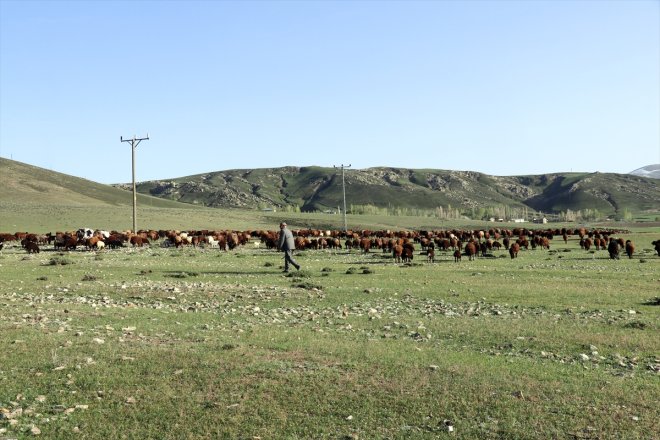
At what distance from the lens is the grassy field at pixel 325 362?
773 centimetres

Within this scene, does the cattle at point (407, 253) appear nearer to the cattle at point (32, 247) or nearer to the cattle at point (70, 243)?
the cattle at point (32, 247)

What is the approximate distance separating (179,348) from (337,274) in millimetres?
15839

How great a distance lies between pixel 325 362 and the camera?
1048 cm

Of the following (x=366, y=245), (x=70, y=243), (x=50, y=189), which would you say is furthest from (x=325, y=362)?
(x=50, y=189)

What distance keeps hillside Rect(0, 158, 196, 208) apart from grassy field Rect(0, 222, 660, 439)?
334 feet

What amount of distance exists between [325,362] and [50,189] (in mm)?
141039

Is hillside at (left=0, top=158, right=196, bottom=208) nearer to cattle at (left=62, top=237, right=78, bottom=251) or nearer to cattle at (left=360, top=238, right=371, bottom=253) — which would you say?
cattle at (left=62, top=237, right=78, bottom=251)

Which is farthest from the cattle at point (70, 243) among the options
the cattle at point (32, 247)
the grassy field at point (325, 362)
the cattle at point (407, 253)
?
the cattle at point (407, 253)

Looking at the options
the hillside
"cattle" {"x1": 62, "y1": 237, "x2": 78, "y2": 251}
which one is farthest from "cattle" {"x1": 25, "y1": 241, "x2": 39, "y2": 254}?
the hillside

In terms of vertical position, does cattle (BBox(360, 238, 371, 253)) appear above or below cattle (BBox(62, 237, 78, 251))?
below

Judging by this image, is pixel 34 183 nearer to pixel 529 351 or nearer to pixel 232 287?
pixel 232 287

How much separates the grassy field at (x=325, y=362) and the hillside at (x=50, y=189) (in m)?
102

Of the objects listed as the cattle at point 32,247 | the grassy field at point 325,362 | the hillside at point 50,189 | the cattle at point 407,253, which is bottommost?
the grassy field at point 325,362

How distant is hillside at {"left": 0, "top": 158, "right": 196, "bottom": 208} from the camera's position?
389ft
